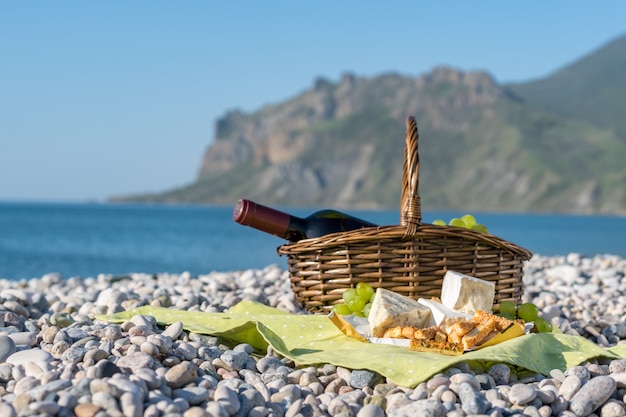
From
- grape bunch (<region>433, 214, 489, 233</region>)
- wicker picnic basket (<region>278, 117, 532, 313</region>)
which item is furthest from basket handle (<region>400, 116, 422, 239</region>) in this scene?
grape bunch (<region>433, 214, 489, 233</region>)

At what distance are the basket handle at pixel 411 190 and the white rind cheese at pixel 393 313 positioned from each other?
1.69ft

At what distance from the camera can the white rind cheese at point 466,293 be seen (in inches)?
153

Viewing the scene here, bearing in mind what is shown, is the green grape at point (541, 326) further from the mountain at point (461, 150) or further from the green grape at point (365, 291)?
the mountain at point (461, 150)

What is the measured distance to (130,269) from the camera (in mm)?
29828

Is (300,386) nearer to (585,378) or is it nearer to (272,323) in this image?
(272,323)

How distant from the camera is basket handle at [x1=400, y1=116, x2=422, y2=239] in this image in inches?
163

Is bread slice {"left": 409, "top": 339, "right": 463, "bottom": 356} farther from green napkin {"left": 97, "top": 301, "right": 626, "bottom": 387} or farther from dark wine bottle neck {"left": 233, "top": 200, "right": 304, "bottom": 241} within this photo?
dark wine bottle neck {"left": 233, "top": 200, "right": 304, "bottom": 241}

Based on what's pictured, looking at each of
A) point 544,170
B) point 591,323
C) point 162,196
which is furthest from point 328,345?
point 162,196

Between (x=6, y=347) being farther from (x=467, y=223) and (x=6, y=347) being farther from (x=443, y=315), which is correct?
(x=467, y=223)

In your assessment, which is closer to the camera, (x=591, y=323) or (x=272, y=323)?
(x=272, y=323)

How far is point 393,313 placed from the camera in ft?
12.2

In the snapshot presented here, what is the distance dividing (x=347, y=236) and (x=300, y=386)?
3.72 feet

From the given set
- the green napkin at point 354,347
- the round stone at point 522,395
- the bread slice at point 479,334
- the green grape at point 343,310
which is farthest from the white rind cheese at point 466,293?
the round stone at point 522,395

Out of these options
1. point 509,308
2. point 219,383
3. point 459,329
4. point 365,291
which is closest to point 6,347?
point 219,383
